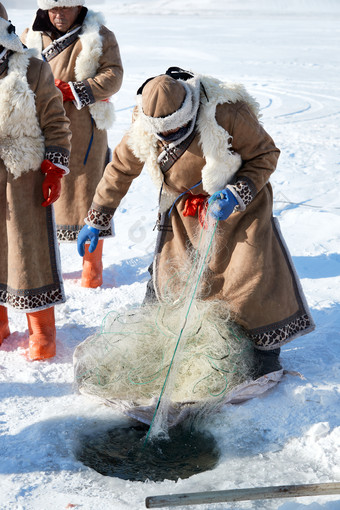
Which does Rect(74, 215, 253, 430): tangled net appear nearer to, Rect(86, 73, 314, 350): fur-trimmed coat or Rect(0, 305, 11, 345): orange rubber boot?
Rect(86, 73, 314, 350): fur-trimmed coat

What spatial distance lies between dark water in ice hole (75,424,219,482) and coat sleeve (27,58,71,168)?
1312mm

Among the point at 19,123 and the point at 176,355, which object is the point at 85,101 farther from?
the point at 176,355

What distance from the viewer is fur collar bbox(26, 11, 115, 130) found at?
3.71 m

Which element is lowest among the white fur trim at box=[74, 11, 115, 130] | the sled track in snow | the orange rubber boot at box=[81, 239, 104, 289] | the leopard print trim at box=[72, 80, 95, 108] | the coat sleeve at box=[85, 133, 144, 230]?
the sled track in snow

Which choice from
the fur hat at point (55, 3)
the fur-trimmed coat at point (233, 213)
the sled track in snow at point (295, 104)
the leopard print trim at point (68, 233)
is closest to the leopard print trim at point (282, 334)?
the fur-trimmed coat at point (233, 213)

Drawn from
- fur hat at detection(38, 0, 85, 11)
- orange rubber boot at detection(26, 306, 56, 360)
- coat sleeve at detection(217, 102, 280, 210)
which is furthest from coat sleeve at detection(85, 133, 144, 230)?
fur hat at detection(38, 0, 85, 11)

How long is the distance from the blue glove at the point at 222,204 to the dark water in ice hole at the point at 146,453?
0.94 metres

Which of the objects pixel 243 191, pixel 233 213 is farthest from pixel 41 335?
pixel 243 191

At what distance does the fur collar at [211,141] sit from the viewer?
259 centimetres

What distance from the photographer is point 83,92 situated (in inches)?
145

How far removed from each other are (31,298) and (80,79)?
58.5 inches

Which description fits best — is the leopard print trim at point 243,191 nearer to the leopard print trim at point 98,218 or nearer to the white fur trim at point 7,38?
the leopard print trim at point 98,218

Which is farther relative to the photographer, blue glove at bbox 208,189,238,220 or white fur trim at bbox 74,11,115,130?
white fur trim at bbox 74,11,115,130

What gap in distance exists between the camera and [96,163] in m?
3.97
